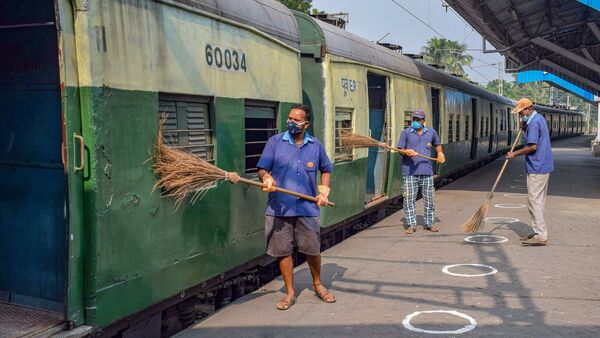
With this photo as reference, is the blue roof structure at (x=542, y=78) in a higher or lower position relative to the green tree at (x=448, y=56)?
lower

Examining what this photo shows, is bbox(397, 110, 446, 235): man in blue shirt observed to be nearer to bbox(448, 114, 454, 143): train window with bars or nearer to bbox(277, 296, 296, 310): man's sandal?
bbox(277, 296, 296, 310): man's sandal

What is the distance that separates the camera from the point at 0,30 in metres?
4.23

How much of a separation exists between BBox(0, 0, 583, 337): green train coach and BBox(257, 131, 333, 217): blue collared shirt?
0.37m

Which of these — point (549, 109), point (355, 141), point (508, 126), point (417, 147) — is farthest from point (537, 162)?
point (549, 109)

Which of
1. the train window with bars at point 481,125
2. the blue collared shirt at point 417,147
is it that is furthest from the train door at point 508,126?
the blue collared shirt at point 417,147

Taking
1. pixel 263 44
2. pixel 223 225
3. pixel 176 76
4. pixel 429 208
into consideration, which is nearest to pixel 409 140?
pixel 429 208

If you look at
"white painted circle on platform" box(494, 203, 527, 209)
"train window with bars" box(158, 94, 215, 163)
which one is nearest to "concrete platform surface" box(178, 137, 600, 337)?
"train window with bars" box(158, 94, 215, 163)

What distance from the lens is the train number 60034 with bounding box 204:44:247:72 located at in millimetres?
4995

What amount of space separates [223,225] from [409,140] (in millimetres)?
4459

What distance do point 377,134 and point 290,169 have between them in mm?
6271

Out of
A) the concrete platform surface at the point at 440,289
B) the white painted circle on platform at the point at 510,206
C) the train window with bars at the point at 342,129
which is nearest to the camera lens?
the concrete platform surface at the point at 440,289

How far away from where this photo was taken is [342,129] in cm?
838

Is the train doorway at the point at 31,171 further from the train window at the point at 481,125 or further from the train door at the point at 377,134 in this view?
the train window at the point at 481,125

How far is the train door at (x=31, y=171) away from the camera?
13.4 ft
